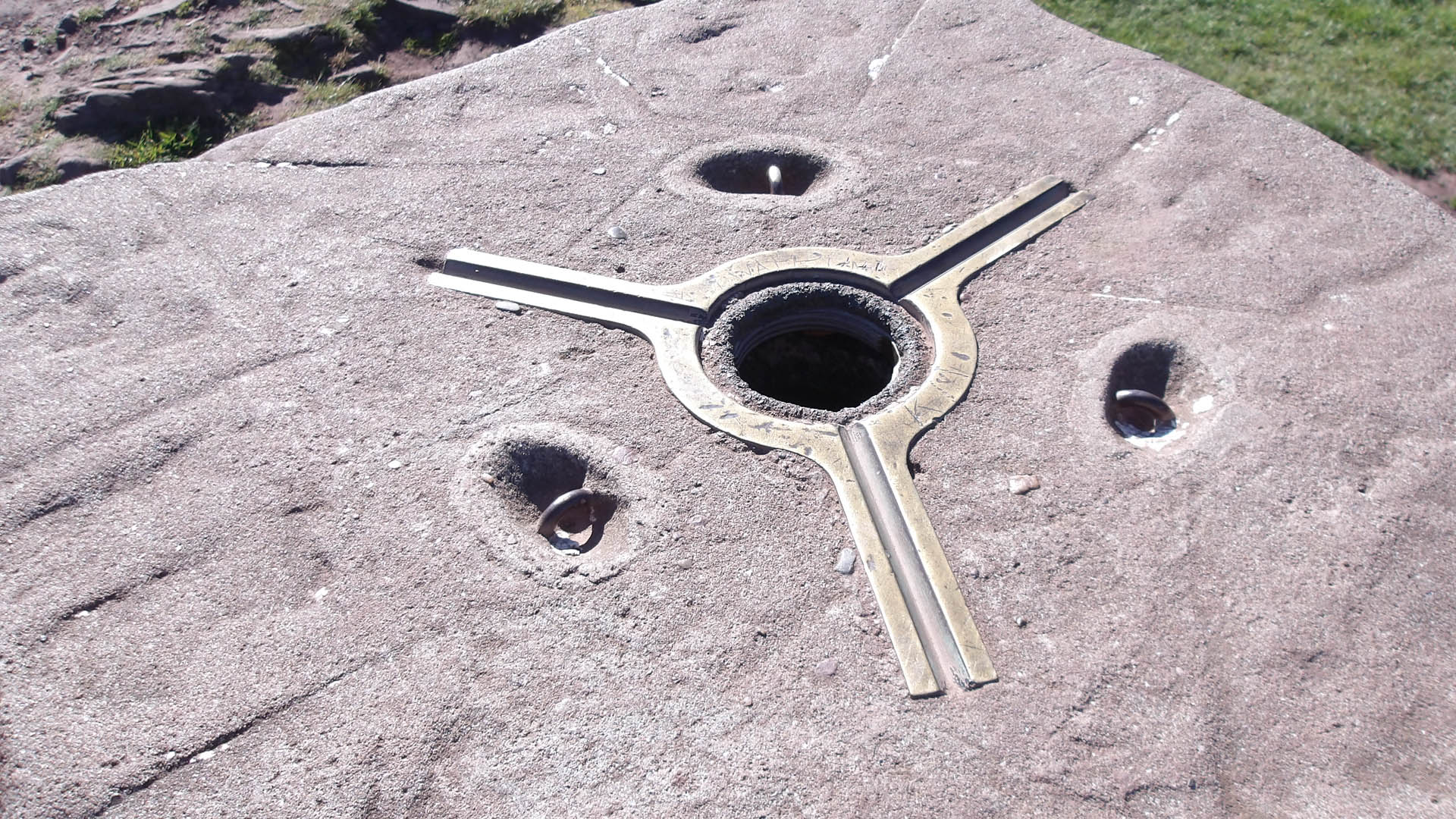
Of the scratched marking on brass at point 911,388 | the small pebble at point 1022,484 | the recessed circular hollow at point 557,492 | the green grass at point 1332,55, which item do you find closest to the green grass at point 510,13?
the scratched marking on brass at point 911,388

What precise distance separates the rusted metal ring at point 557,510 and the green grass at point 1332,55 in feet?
12.8

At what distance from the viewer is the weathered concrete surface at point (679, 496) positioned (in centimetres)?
196

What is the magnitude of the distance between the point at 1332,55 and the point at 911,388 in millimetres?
3754

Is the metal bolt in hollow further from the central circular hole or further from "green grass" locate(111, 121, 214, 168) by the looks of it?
"green grass" locate(111, 121, 214, 168)

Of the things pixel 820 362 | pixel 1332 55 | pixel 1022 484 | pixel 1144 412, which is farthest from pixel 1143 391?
pixel 1332 55

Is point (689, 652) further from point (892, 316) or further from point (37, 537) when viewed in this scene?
point (37, 537)

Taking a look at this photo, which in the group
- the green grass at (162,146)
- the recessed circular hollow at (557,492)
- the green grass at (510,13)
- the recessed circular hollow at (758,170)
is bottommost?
the recessed circular hollow at (557,492)

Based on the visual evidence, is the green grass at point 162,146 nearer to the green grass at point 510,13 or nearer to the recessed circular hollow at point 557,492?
the green grass at point 510,13

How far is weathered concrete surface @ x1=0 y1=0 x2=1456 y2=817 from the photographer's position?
77.3 inches

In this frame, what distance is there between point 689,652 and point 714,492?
1.53 ft

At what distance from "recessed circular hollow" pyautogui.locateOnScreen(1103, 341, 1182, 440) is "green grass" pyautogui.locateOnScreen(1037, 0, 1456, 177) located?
2.37 metres

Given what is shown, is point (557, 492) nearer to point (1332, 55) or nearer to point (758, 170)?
point (758, 170)

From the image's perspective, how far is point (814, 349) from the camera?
10.8 feet

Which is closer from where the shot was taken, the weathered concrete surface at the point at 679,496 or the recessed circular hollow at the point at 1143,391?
the weathered concrete surface at the point at 679,496
